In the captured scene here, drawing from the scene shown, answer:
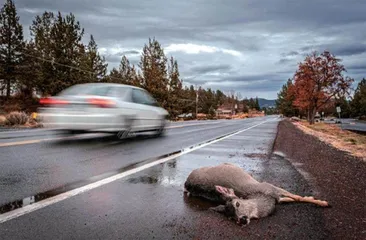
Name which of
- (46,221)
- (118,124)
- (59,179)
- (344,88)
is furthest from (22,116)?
(344,88)

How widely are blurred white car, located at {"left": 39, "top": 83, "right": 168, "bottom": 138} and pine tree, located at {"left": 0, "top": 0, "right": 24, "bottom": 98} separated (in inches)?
1417

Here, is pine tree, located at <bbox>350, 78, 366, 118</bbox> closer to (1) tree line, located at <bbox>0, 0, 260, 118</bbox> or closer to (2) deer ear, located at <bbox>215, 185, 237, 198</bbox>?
(1) tree line, located at <bbox>0, 0, 260, 118</bbox>

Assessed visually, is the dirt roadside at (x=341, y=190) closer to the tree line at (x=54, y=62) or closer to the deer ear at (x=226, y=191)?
the deer ear at (x=226, y=191)

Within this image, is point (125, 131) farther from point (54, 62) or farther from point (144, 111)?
point (54, 62)

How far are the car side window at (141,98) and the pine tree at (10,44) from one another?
35.1 metres

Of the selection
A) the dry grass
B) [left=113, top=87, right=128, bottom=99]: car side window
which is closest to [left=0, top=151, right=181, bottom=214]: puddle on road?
[left=113, top=87, right=128, bottom=99]: car side window

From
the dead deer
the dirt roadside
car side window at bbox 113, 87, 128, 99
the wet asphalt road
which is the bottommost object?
the dirt roadside

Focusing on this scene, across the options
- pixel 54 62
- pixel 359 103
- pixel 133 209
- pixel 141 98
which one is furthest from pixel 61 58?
pixel 359 103

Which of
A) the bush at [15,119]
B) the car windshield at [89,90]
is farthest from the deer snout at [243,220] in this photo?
the bush at [15,119]

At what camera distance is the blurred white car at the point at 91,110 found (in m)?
10.1

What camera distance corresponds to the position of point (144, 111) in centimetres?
1262

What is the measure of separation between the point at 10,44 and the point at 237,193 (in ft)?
149

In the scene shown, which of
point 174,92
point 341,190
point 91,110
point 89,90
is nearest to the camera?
point 341,190

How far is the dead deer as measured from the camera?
3.51 meters
